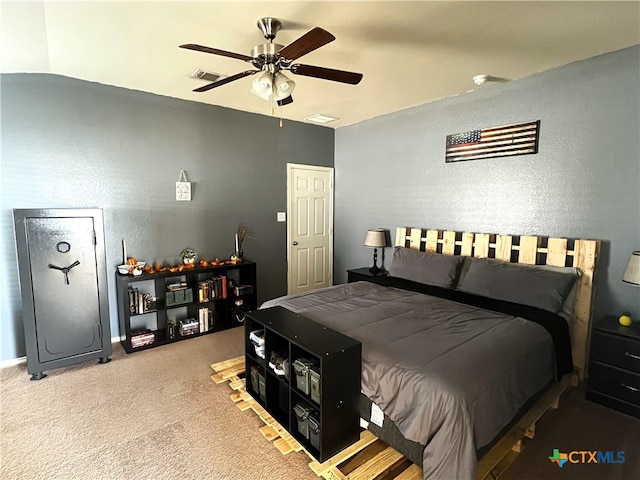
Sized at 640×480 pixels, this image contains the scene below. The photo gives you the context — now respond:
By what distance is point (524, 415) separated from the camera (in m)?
2.12

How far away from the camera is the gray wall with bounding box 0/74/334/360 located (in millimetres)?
2951

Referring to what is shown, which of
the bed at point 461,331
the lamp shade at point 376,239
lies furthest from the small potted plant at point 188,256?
the lamp shade at point 376,239

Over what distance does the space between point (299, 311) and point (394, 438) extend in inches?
43.5

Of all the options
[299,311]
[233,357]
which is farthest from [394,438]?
[233,357]

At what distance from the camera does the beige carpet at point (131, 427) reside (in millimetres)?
1871

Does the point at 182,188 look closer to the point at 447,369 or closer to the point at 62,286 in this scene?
the point at 62,286

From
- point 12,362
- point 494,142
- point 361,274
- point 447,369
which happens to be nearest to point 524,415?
point 447,369

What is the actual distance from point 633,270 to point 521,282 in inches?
27.6

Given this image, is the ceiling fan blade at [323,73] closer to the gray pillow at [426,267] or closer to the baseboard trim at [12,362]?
the gray pillow at [426,267]

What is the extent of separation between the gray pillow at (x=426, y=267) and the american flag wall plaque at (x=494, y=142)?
1.09m

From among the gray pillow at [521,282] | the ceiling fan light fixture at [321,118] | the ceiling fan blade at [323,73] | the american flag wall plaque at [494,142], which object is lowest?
the gray pillow at [521,282]

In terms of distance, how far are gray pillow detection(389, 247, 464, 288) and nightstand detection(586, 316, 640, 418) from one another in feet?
3.87

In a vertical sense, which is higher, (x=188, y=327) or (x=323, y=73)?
A: (x=323, y=73)

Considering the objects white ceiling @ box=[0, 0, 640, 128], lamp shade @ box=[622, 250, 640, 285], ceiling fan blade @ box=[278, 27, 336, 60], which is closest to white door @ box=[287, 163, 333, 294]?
white ceiling @ box=[0, 0, 640, 128]
